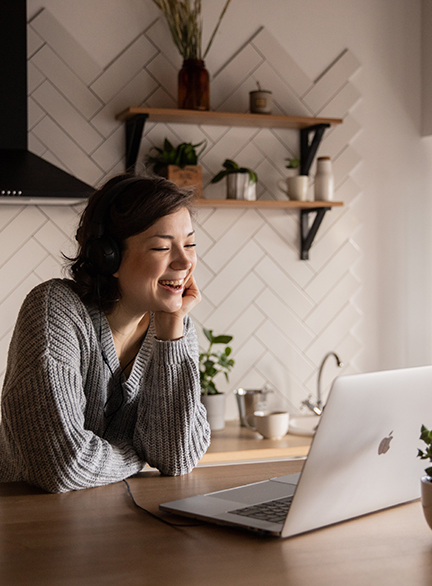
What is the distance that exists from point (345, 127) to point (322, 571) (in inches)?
100

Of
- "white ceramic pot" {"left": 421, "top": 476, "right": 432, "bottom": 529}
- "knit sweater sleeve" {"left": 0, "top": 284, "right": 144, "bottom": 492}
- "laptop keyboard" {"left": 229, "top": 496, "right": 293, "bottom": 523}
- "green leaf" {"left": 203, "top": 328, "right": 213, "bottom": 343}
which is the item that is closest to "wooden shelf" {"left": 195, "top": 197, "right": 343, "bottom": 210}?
"green leaf" {"left": 203, "top": 328, "right": 213, "bottom": 343}

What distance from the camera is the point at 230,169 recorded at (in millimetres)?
2742

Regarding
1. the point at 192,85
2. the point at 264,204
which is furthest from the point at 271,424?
the point at 192,85

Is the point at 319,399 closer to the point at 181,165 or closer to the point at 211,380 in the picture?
the point at 211,380

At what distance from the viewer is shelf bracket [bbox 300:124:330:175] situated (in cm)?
284

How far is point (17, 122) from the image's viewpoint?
7.66 ft

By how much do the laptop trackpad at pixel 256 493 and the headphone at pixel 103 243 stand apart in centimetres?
62

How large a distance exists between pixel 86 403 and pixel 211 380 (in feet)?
3.98

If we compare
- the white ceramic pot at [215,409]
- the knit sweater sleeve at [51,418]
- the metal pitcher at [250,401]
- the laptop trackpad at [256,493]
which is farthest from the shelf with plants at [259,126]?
the laptop trackpad at [256,493]

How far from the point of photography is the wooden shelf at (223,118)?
101 inches

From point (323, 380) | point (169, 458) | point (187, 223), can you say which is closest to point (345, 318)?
point (323, 380)

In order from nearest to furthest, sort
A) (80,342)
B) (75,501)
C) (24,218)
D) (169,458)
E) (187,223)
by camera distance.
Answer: (75,501), (169,458), (80,342), (187,223), (24,218)

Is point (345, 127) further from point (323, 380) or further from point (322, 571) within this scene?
point (322, 571)

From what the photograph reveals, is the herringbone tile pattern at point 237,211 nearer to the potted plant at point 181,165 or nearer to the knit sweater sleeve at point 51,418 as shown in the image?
the potted plant at point 181,165
